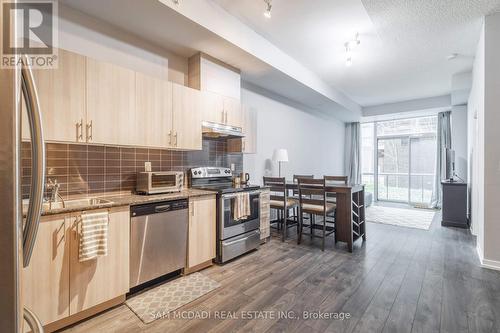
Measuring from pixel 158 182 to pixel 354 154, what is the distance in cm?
697

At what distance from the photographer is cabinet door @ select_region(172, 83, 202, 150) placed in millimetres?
2812

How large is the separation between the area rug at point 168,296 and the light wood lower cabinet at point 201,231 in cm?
22

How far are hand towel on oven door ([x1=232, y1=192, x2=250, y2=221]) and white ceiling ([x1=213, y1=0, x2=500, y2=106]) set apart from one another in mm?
2208

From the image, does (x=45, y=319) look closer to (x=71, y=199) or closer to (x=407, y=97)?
(x=71, y=199)

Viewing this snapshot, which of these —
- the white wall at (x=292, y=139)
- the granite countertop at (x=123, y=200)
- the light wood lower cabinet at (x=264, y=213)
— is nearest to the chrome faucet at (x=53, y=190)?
the granite countertop at (x=123, y=200)

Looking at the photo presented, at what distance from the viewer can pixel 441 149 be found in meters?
6.57

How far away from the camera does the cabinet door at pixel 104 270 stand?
1830mm

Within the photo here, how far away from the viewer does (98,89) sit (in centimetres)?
220

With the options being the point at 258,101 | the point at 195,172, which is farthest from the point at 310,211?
the point at 258,101

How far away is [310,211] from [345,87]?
3358mm

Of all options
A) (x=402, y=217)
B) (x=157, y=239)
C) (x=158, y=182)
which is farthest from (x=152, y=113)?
(x=402, y=217)

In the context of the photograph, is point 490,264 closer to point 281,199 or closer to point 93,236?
point 281,199

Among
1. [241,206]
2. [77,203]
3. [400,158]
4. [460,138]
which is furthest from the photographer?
[400,158]

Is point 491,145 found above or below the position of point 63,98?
below
